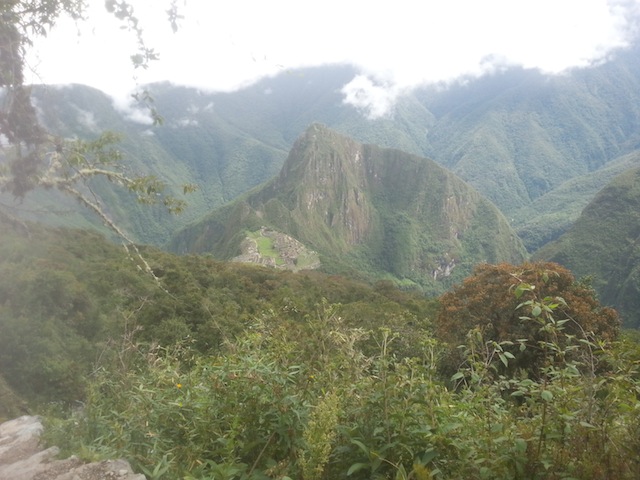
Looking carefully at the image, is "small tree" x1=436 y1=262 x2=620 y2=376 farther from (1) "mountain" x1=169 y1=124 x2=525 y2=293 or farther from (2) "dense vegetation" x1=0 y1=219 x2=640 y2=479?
(1) "mountain" x1=169 y1=124 x2=525 y2=293

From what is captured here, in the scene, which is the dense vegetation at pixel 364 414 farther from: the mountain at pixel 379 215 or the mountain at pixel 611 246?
the mountain at pixel 379 215

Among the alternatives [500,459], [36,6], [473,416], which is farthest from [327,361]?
[36,6]

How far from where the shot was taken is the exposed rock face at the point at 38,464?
10.3ft

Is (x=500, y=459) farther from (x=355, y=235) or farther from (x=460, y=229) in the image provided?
(x=460, y=229)

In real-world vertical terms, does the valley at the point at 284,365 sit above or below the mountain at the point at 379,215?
above

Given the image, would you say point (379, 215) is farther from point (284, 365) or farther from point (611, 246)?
point (284, 365)

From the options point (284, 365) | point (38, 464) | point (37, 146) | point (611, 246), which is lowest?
point (611, 246)

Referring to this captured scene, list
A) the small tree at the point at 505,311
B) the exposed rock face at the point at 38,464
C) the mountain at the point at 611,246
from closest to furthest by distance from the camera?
the exposed rock face at the point at 38,464, the small tree at the point at 505,311, the mountain at the point at 611,246

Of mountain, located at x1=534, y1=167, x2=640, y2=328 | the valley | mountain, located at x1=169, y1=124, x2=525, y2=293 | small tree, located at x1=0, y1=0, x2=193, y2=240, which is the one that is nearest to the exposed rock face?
the valley

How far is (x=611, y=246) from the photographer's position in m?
119

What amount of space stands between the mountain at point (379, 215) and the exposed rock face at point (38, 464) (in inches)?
5330

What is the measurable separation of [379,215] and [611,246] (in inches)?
3517

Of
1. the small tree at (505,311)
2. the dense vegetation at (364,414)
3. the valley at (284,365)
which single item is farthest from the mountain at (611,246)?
the dense vegetation at (364,414)

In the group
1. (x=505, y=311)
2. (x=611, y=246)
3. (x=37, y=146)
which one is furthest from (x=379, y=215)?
(x=37, y=146)
